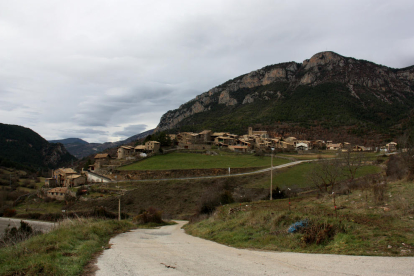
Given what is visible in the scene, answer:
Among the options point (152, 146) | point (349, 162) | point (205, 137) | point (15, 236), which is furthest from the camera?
point (205, 137)

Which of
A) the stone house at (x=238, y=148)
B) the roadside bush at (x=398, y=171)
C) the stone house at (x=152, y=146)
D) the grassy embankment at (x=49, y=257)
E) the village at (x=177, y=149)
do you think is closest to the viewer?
the grassy embankment at (x=49, y=257)

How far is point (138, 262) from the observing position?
19.5 ft

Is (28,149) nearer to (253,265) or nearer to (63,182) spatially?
(63,182)

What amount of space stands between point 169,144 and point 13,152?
130 m

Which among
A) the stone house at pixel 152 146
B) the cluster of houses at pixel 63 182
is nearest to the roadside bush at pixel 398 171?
the stone house at pixel 152 146

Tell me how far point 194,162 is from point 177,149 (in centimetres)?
1591

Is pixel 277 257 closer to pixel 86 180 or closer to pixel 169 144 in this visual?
pixel 86 180

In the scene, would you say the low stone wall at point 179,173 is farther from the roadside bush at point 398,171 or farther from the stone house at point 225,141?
the stone house at point 225,141

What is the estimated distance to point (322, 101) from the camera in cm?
12419

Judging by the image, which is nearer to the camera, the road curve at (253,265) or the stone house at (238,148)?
the road curve at (253,265)

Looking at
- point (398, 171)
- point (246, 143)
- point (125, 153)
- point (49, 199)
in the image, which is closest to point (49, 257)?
point (398, 171)

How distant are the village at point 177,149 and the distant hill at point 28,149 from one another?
101296 millimetres

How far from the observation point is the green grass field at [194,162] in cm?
4942

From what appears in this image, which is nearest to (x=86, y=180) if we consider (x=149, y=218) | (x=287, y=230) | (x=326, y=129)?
(x=149, y=218)
